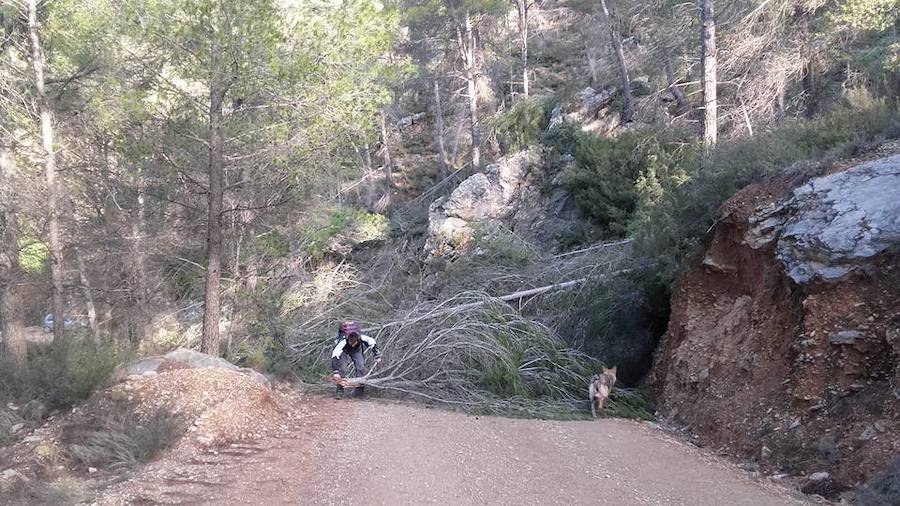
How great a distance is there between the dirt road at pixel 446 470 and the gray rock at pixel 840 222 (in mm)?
2718

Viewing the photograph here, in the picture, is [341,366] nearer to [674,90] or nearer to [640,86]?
[674,90]

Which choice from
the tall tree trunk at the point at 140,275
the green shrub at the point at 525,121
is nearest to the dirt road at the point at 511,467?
the tall tree trunk at the point at 140,275

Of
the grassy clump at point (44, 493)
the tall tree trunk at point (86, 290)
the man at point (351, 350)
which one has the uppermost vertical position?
the tall tree trunk at point (86, 290)

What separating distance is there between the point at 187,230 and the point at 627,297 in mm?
11400

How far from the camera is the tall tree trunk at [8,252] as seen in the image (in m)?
14.1

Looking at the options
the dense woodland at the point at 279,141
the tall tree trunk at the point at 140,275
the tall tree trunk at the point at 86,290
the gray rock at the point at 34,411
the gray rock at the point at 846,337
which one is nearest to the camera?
the gray rock at the point at 846,337

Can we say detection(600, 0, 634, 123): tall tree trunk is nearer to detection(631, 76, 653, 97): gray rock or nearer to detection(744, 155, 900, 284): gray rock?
detection(631, 76, 653, 97): gray rock

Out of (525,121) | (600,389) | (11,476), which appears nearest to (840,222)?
(600,389)

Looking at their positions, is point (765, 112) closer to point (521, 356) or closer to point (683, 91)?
point (683, 91)

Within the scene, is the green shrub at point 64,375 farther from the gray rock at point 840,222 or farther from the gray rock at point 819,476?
the gray rock at point 840,222

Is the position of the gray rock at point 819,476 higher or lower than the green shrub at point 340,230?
lower

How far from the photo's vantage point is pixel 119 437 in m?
7.30

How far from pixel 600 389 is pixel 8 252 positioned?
12327mm

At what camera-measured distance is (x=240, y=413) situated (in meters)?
8.80
